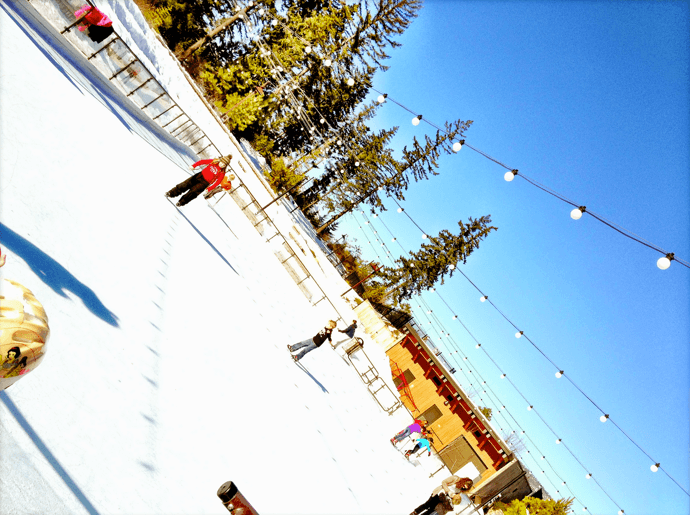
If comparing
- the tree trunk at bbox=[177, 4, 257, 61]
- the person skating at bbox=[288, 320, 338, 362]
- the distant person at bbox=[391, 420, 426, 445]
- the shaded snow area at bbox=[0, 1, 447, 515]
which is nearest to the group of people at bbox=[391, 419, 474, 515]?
the distant person at bbox=[391, 420, 426, 445]

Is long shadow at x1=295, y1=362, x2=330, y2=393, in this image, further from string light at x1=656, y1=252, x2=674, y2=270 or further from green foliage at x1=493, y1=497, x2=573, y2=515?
green foliage at x1=493, y1=497, x2=573, y2=515

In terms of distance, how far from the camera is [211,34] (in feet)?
75.4

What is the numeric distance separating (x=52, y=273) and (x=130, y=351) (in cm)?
108

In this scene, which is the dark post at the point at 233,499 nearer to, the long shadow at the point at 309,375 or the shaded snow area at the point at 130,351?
the shaded snow area at the point at 130,351

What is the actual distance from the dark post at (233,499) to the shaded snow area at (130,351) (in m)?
0.41

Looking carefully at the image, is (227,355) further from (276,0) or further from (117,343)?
(276,0)

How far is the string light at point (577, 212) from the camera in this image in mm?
8414

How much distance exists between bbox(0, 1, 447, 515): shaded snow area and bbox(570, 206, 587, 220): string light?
631 centimetres

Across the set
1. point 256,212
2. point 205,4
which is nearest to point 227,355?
point 256,212

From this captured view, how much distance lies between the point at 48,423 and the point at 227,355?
3.00m

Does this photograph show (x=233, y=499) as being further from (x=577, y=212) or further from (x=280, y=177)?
(x=280, y=177)

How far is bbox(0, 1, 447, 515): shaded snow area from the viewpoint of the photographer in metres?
3.51

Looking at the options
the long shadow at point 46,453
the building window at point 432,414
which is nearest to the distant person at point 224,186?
the long shadow at point 46,453

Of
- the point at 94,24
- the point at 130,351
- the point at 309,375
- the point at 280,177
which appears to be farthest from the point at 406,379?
the point at 130,351
